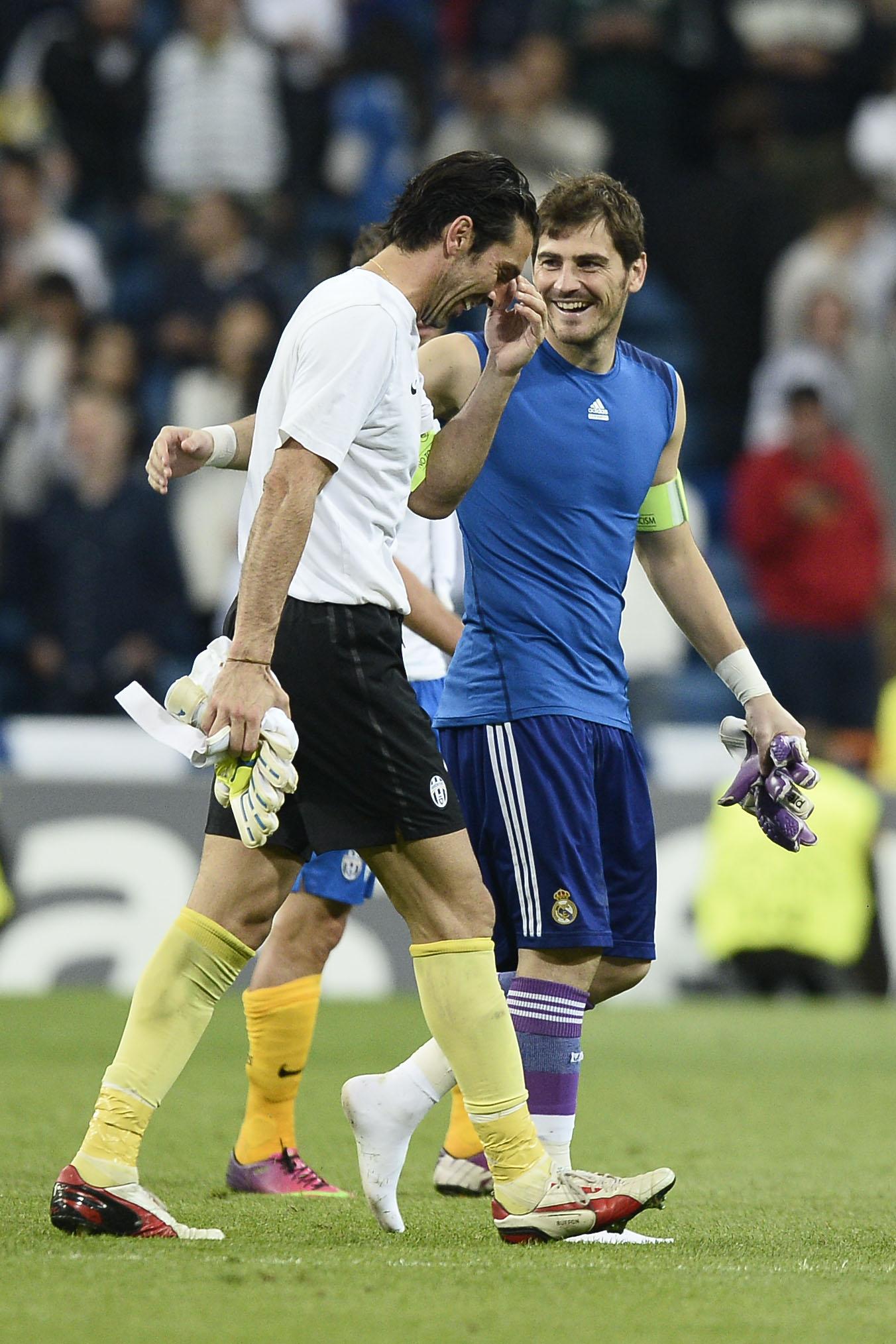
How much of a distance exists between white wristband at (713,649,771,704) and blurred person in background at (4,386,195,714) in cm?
632

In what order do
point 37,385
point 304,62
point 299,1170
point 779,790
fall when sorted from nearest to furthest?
point 779,790, point 299,1170, point 37,385, point 304,62

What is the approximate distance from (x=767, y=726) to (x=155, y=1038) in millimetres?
1708

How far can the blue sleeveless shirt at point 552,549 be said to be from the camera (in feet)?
15.7

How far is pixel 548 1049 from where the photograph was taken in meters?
4.69

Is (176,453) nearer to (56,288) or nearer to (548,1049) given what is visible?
(548,1049)

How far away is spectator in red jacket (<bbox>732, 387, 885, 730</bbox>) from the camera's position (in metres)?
11.7

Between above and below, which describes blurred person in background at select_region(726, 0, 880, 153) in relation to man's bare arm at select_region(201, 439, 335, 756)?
above

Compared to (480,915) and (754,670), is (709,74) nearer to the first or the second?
(754,670)

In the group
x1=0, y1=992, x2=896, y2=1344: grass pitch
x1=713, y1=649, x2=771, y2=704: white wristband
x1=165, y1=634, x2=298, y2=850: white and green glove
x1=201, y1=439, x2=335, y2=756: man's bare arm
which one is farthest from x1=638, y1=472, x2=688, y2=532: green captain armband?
x1=0, y1=992, x2=896, y2=1344: grass pitch

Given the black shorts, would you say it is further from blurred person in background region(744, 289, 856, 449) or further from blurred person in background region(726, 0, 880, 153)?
blurred person in background region(726, 0, 880, 153)

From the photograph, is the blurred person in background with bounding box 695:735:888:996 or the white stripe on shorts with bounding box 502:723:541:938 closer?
the white stripe on shorts with bounding box 502:723:541:938

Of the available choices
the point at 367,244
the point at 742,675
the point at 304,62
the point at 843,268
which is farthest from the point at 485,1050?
the point at 304,62

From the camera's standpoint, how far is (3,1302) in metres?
3.52

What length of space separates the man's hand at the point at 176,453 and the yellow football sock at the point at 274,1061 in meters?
1.49
